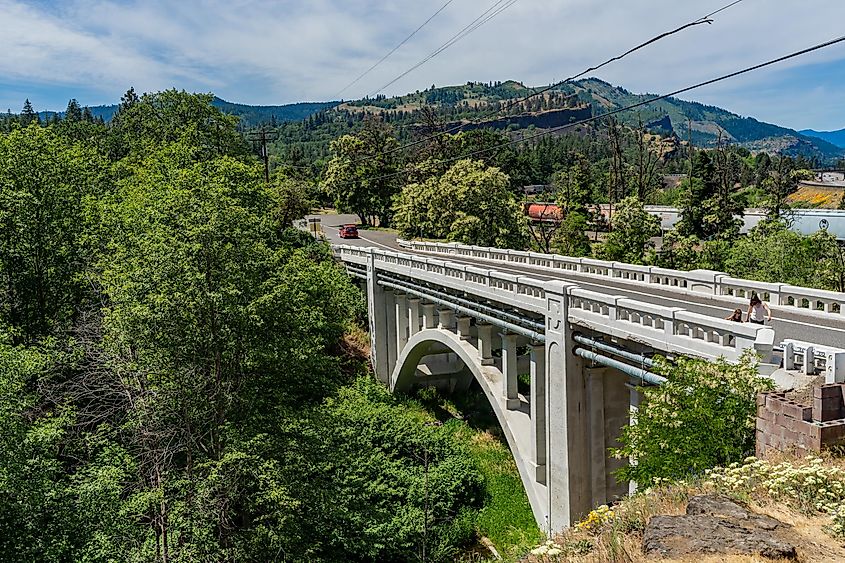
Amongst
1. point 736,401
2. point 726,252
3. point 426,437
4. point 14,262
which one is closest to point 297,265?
point 426,437

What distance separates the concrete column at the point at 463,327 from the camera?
80.5ft

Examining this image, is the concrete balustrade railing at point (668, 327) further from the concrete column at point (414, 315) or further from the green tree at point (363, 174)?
the green tree at point (363, 174)

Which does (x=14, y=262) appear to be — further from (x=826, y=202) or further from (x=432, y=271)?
(x=826, y=202)

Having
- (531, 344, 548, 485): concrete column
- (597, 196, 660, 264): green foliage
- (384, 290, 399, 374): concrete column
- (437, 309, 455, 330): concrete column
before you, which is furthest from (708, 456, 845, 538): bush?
(597, 196, 660, 264): green foliage

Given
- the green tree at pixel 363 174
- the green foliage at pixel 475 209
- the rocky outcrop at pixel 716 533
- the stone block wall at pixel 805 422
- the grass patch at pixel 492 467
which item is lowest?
the grass patch at pixel 492 467

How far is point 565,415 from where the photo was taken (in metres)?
15.3

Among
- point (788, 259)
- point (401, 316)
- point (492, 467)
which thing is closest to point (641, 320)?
point (492, 467)

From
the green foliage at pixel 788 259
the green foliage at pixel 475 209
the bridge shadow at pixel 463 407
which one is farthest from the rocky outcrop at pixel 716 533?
the green foliage at pixel 475 209

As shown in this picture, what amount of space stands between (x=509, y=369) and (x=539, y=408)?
7.54 ft

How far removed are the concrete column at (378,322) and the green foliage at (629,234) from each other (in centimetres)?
1549

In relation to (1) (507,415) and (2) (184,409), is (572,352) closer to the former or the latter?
(1) (507,415)

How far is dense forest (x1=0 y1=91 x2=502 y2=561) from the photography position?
17.2 meters

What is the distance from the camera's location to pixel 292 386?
814 inches

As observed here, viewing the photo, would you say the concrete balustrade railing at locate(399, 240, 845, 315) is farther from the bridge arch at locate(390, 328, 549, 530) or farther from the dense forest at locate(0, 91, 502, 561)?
the dense forest at locate(0, 91, 502, 561)
